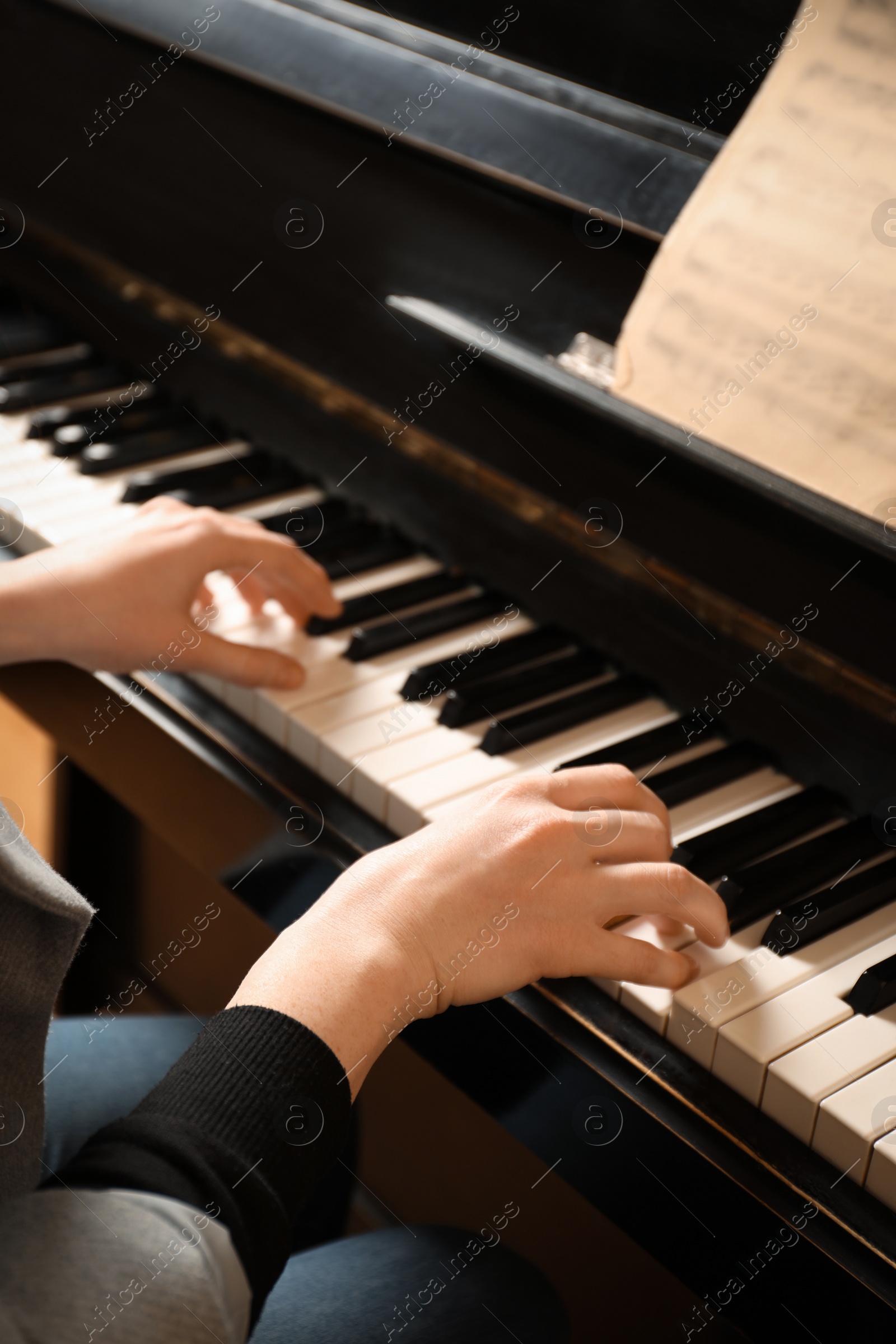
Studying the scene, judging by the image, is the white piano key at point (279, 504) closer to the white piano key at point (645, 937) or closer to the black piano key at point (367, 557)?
the black piano key at point (367, 557)

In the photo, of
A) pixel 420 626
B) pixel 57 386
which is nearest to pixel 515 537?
pixel 420 626

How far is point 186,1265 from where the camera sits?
686mm

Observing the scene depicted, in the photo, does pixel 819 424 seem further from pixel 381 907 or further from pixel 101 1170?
pixel 101 1170

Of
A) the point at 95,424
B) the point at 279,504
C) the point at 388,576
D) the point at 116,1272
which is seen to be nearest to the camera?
the point at 116,1272

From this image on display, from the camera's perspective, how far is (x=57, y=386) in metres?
1.75

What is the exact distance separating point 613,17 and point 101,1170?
3.75 ft

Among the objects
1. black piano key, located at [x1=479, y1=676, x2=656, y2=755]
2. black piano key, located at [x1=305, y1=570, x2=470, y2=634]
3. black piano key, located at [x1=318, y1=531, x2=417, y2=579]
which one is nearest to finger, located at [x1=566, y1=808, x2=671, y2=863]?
black piano key, located at [x1=479, y1=676, x2=656, y2=755]

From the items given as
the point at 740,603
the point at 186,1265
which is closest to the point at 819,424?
the point at 740,603

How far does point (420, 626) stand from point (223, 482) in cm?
43

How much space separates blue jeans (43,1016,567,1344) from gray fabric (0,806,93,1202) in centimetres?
29

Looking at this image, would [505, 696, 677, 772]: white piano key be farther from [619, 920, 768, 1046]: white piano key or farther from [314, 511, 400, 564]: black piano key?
[314, 511, 400, 564]: black piano key

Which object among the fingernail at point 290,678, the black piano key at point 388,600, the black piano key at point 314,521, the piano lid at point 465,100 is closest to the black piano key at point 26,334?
the piano lid at point 465,100

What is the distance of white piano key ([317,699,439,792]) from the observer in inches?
44.8

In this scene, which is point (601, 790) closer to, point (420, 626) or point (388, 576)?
point (420, 626)
